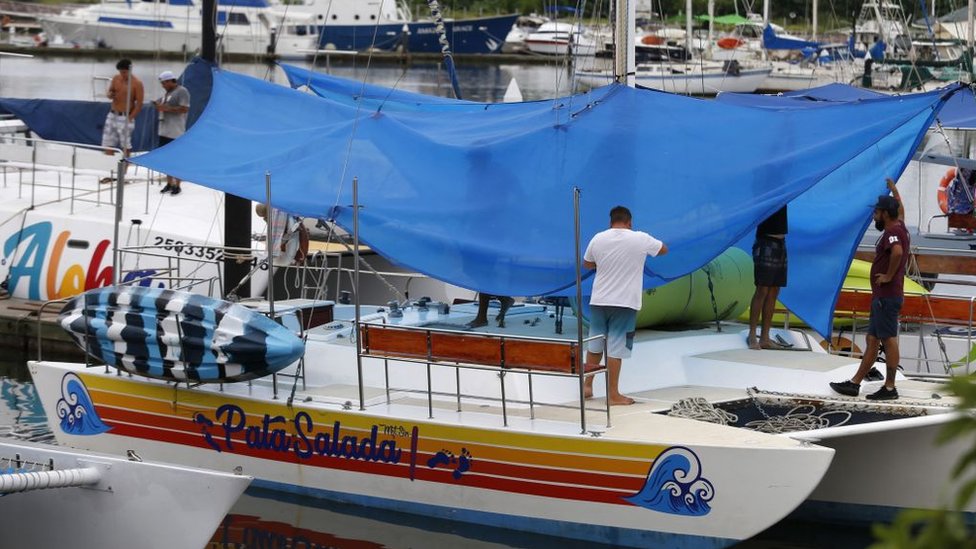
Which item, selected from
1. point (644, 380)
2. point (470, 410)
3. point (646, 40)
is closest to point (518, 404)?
point (470, 410)

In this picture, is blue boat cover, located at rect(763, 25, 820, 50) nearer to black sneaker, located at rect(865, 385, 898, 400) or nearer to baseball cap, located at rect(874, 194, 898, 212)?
baseball cap, located at rect(874, 194, 898, 212)

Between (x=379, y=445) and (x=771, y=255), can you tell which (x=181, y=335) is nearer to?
(x=379, y=445)

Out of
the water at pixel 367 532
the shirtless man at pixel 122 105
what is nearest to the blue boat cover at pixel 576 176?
the water at pixel 367 532

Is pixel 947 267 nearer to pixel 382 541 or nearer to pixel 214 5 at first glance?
pixel 382 541

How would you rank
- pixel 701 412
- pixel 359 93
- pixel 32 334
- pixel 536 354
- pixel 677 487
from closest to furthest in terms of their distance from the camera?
1. pixel 677 487
2. pixel 536 354
3. pixel 701 412
4. pixel 359 93
5. pixel 32 334

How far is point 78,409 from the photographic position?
41.0 ft

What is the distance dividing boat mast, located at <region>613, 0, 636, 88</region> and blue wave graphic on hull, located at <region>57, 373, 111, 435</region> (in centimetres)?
519

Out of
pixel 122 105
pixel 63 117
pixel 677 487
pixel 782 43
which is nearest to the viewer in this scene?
pixel 677 487

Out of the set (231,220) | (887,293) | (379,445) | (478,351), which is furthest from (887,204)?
(231,220)

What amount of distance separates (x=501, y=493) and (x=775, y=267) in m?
3.02

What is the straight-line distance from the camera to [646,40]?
5975 centimetres

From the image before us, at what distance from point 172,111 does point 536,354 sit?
34.2 feet

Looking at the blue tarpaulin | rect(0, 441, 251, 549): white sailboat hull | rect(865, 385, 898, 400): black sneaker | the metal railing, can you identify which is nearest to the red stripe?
rect(0, 441, 251, 549): white sailboat hull

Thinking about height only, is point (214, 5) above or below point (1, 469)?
above
